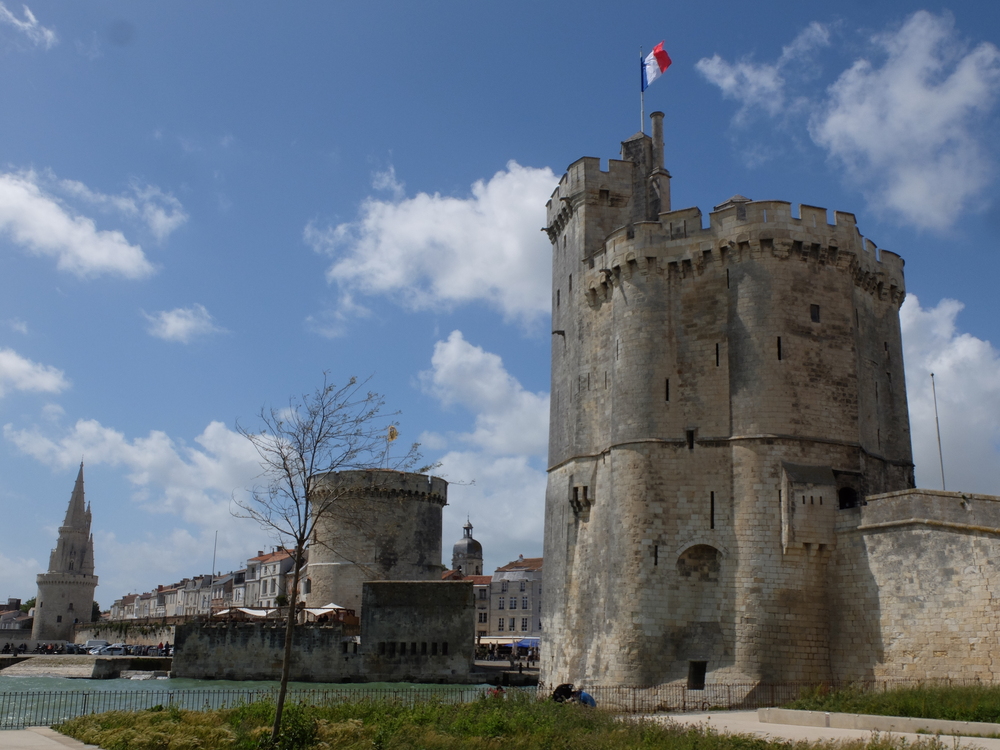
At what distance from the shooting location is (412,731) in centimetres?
1612

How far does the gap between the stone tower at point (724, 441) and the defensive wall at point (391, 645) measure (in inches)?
628

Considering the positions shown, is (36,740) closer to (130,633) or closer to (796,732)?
(796,732)

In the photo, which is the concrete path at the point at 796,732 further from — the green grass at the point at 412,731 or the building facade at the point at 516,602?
the building facade at the point at 516,602

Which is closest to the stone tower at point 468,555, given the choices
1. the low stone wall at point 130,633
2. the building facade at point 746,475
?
the low stone wall at point 130,633

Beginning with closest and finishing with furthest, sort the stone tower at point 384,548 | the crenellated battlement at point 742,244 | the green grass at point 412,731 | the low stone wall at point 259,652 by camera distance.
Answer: the green grass at point 412,731 < the crenellated battlement at point 742,244 < the low stone wall at point 259,652 < the stone tower at point 384,548

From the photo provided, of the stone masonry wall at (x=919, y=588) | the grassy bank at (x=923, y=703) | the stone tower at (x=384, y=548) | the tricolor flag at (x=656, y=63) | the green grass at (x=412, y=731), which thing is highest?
the tricolor flag at (x=656, y=63)

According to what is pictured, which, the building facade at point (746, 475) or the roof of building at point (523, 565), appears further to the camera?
the roof of building at point (523, 565)

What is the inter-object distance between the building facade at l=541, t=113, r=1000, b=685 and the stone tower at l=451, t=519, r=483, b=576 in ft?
224

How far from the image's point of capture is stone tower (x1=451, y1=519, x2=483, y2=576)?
99.8 metres

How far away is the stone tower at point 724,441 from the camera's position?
25.8m

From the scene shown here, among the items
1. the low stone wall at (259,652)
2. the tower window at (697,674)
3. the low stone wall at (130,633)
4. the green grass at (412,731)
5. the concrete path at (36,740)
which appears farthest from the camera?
the low stone wall at (130,633)

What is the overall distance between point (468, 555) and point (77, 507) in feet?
136

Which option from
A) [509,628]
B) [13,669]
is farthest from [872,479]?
[509,628]

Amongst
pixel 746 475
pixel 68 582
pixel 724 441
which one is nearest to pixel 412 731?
pixel 746 475
